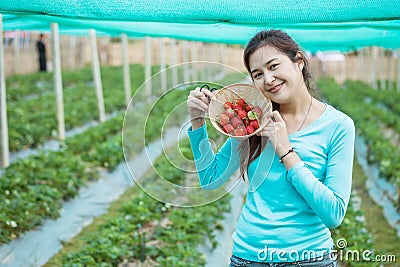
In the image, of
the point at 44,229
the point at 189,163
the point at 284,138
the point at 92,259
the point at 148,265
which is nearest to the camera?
the point at 284,138

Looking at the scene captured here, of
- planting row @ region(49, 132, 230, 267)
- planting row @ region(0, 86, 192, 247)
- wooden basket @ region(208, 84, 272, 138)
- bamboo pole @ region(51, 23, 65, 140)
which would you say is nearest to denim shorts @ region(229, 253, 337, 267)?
wooden basket @ region(208, 84, 272, 138)

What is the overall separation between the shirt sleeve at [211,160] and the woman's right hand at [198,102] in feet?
0.17

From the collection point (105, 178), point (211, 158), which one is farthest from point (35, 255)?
point (211, 158)

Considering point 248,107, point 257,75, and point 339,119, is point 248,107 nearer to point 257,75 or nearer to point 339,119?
point 257,75

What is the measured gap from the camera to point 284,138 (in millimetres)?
1913

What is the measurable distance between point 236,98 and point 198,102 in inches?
4.9

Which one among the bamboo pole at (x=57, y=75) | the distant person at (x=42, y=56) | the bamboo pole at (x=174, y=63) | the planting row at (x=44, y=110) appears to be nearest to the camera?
the bamboo pole at (x=174, y=63)

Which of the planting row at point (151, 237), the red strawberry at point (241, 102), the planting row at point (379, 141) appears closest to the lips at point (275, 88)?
the red strawberry at point (241, 102)

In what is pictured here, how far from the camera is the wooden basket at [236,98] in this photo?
6.50 ft

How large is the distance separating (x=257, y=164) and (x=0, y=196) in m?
4.30

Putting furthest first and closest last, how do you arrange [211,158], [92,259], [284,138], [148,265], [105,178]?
[105,178]
[148,265]
[92,259]
[211,158]
[284,138]

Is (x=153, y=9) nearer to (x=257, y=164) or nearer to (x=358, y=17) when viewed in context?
(x=358, y=17)

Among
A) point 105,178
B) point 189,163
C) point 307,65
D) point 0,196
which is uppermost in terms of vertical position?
point 307,65

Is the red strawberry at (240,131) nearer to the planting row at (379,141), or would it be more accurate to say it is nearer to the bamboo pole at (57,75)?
the planting row at (379,141)
